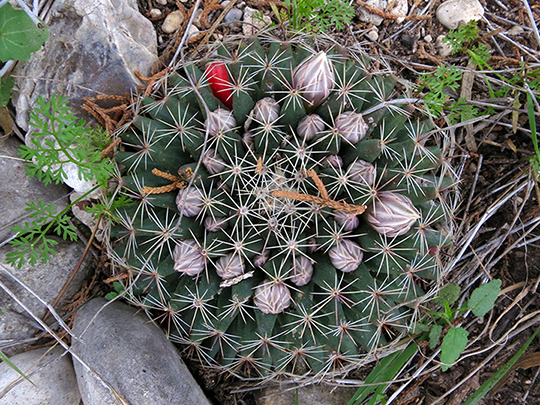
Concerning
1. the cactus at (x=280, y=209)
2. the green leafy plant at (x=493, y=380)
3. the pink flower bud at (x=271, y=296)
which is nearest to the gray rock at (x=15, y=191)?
the cactus at (x=280, y=209)

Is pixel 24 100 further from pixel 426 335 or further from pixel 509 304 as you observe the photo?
pixel 509 304

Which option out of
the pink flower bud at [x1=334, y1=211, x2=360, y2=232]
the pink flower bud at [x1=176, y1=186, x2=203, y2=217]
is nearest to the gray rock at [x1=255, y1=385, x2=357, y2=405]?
the pink flower bud at [x1=334, y1=211, x2=360, y2=232]

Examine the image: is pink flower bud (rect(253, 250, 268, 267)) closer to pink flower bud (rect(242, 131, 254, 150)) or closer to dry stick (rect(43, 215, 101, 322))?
pink flower bud (rect(242, 131, 254, 150))

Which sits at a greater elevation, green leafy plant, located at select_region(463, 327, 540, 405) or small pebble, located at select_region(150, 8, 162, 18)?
small pebble, located at select_region(150, 8, 162, 18)

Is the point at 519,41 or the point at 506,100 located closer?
the point at 506,100

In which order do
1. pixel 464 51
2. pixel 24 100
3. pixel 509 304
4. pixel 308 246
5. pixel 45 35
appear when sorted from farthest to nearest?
pixel 464 51, pixel 509 304, pixel 24 100, pixel 45 35, pixel 308 246

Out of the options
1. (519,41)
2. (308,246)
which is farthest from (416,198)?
(519,41)
